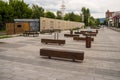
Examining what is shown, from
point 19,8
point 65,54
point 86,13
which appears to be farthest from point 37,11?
point 65,54

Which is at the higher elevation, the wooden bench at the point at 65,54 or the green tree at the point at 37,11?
the green tree at the point at 37,11

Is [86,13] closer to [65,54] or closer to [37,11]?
[37,11]

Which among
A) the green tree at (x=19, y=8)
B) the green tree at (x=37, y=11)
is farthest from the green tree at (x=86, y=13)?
the green tree at (x=19, y=8)

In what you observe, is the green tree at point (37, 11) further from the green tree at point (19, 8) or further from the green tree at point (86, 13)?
the green tree at point (86, 13)

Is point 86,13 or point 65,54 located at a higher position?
point 86,13

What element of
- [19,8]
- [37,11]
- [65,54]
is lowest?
[65,54]

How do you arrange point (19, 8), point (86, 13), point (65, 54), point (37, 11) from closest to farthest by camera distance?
1. point (65, 54)
2. point (19, 8)
3. point (37, 11)
4. point (86, 13)

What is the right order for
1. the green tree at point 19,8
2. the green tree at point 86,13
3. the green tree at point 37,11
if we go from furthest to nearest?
the green tree at point 86,13 → the green tree at point 37,11 → the green tree at point 19,8

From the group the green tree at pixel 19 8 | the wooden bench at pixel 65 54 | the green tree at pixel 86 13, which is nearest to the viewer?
the wooden bench at pixel 65 54

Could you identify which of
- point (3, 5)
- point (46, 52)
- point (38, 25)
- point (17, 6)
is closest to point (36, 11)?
point (17, 6)

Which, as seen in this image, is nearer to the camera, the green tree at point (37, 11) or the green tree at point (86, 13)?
the green tree at point (37, 11)

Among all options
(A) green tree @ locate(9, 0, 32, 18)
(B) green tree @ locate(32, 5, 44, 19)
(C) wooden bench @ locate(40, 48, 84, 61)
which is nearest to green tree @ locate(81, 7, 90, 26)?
(B) green tree @ locate(32, 5, 44, 19)

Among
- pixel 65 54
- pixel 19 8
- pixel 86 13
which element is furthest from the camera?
pixel 86 13

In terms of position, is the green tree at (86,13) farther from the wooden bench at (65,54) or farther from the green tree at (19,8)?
the wooden bench at (65,54)
